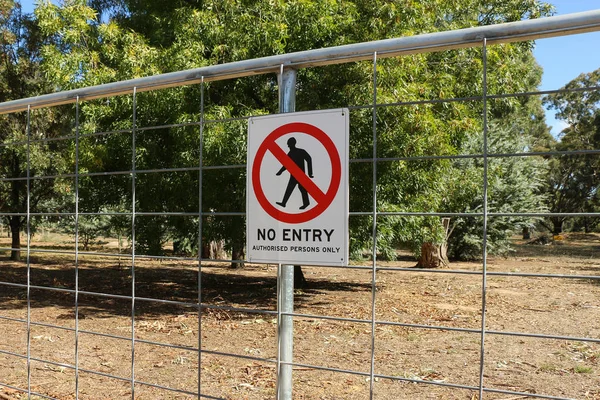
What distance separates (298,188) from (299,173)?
68 millimetres

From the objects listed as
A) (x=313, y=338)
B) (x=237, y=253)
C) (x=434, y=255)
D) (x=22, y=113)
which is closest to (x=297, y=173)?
(x=313, y=338)

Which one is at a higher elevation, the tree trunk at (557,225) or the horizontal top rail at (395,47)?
the horizontal top rail at (395,47)

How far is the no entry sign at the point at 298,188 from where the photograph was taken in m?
2.63

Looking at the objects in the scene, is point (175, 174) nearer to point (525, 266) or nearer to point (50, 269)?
point (50, 269)

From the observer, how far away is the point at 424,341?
743cm

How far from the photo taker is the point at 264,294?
11531 millimetres

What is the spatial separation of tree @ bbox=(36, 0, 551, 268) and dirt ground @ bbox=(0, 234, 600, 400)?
1.57 meters

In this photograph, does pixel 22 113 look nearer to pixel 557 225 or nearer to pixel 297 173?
pixel 297 173

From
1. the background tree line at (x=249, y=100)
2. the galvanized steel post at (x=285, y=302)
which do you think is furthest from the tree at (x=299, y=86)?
the galvanized steel post at (x=285, y=302)

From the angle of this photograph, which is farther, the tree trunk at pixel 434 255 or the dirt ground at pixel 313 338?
the tree trunk at pixel 434 255

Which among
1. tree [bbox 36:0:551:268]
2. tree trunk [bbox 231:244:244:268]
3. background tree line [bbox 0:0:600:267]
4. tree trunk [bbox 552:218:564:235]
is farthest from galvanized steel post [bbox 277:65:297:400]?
tree trunk [bbox 552:218:564:235]

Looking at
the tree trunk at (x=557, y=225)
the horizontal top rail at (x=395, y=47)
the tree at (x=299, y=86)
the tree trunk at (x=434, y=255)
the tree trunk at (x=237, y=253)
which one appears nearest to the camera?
the horizontal top rail at (x=395, y=47)

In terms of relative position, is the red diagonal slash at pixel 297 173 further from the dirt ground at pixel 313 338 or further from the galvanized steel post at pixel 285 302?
the dirt ground at pixel 313 338

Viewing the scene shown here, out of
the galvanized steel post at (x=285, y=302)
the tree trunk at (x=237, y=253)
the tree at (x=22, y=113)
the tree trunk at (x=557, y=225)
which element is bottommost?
the tree trunk at (x=557, y=225)
